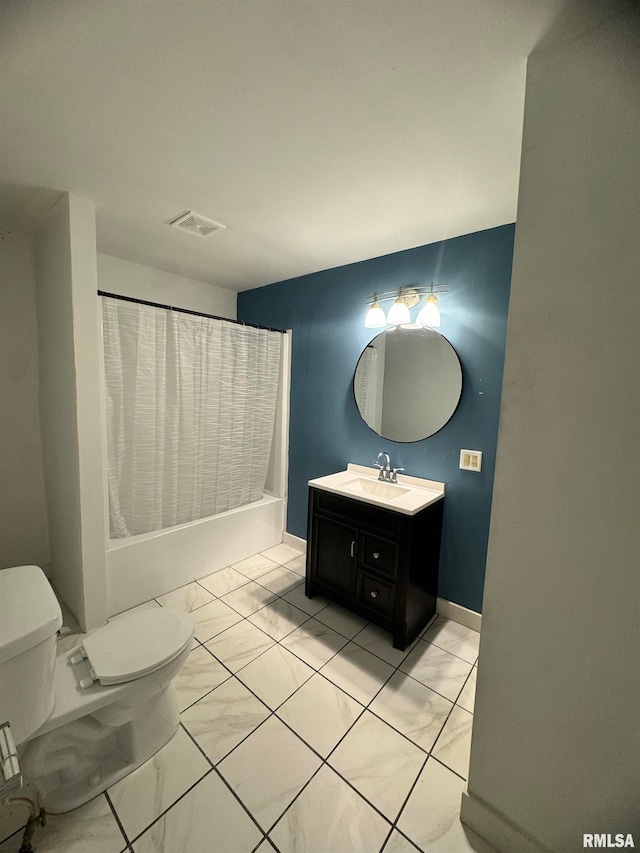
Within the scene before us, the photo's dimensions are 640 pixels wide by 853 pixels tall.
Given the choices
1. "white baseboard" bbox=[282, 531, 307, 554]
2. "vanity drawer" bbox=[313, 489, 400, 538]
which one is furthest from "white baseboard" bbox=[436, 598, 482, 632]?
"white baseboard" bbox=[282, 531, 307, 554]

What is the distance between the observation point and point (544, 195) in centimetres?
83

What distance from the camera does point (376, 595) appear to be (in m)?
1.86

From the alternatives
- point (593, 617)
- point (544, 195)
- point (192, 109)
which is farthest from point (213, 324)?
point (593, 617)

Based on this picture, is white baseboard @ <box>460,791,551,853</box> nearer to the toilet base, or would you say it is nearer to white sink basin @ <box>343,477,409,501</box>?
the toilet base

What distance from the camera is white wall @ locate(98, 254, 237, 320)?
94.0 inches

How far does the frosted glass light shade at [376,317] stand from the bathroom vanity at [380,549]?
1018mm

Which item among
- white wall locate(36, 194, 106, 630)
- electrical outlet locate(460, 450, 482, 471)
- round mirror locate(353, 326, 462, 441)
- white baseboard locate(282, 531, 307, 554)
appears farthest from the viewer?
white baseboard locate(282, 531, 307, 554)

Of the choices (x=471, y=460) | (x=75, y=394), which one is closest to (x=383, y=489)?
(x=471, y=460)

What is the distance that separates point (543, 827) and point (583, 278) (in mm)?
1478

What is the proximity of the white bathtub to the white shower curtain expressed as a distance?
0.31 feet

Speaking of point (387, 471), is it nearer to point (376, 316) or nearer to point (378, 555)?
A: point (378, 555)

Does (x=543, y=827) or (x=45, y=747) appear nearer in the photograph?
(x=543, y=827)

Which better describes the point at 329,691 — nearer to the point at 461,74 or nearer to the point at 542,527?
the point at 542,527

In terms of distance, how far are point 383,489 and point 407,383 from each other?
0.71m
